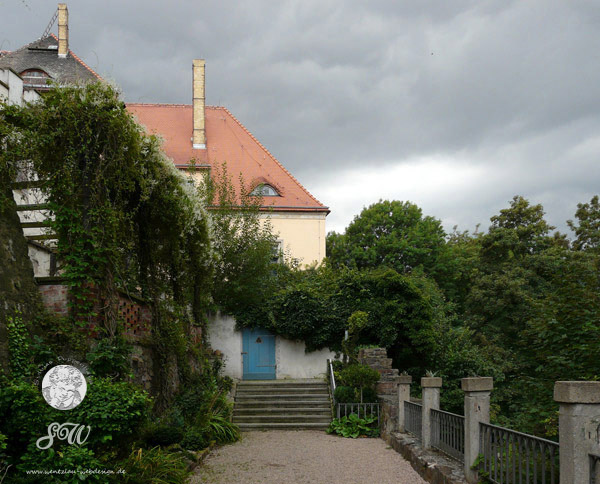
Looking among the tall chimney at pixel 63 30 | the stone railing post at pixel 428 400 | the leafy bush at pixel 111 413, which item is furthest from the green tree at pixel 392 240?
the leafy bush at pixel 111 413

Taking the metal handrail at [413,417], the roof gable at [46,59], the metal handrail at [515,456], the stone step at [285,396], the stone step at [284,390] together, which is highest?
the roof gable at [46,59]

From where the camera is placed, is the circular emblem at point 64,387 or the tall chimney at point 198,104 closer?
the circular emblem at point 64,387

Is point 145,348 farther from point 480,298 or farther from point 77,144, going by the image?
point 480,298

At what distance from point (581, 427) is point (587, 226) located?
29.7m

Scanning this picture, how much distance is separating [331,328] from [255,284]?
9.39 feet

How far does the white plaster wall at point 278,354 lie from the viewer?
19.3 metres

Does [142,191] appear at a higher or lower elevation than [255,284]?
higher

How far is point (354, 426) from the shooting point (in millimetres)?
13172

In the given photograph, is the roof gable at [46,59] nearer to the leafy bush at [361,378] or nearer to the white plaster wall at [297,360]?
the white plaster wall at [297,360]

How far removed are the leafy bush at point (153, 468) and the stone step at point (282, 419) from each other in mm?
6403

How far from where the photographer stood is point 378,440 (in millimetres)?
12336

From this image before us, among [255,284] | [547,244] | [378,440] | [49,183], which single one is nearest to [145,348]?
[49,183]

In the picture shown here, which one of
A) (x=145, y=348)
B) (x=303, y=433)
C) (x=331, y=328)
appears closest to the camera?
(x=145, y=348)

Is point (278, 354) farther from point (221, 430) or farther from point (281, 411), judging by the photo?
point (221, 430)
